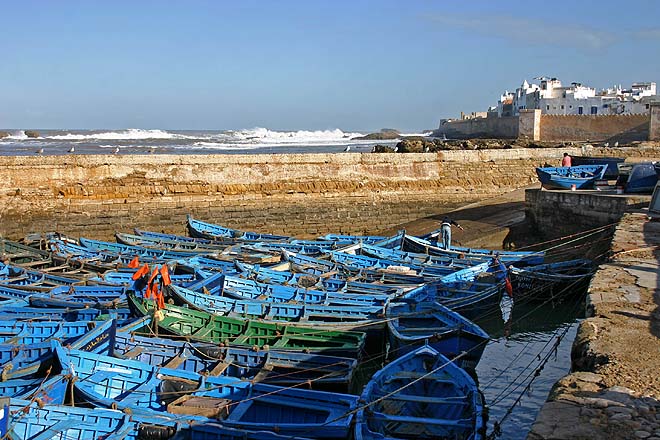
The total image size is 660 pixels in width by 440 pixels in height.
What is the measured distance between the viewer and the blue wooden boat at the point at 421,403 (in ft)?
25.7

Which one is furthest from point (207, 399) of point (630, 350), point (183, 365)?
point (630, 350)

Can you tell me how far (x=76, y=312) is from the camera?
12.2 m

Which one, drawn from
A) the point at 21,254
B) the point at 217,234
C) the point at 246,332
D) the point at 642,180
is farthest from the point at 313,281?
the point at 642,180

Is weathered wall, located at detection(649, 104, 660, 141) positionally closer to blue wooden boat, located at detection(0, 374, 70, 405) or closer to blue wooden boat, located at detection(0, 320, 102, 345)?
blue wooden boat, located at detection(0, 320, 102, 345)

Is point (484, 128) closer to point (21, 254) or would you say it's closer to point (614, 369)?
point (21, 254)

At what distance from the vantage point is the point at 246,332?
11859 millimetres

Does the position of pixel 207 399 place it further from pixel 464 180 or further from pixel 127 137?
pixel 127 137

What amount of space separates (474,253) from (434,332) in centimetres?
778

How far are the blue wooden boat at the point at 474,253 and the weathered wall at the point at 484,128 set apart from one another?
1724 inches

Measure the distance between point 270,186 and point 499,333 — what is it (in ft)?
46.2

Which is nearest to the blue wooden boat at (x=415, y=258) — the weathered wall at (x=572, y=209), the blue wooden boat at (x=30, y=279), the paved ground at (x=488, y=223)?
the paved ground at (x=488, y=223)

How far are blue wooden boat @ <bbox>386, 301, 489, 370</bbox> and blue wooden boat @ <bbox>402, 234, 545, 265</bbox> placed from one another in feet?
16.6

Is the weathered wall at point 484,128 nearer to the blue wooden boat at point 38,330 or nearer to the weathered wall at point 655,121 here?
the weathered wall at point 655,121

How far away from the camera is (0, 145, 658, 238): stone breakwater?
23516 millimetres
